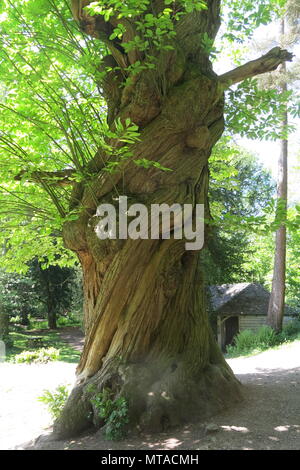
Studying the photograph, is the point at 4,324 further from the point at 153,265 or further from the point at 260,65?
the point at 260,65

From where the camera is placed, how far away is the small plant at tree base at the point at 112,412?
4781mm

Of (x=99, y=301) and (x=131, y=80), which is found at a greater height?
(x=131, y=80)

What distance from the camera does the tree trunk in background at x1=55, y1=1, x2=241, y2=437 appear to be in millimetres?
5250

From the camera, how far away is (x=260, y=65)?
19.4 feet

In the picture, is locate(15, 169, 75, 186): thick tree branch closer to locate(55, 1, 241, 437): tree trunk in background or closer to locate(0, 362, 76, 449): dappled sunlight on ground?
locate(55, 1, 241, 437): tree trunk in background

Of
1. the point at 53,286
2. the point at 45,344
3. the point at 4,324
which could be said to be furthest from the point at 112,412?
the point at 53,286

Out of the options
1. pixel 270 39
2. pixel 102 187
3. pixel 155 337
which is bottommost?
pixel 155 337

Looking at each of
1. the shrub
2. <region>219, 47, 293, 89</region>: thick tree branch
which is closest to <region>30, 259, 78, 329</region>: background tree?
the shrub

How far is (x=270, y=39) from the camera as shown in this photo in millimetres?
18125

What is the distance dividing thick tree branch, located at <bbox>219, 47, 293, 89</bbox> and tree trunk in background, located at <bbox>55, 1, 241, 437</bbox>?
257 mm

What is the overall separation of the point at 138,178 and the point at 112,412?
3.21 metres

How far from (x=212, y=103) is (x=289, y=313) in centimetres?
1777

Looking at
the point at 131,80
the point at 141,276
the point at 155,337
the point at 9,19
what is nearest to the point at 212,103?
the point at 131,80

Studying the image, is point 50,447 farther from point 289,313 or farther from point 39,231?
point 289,313
